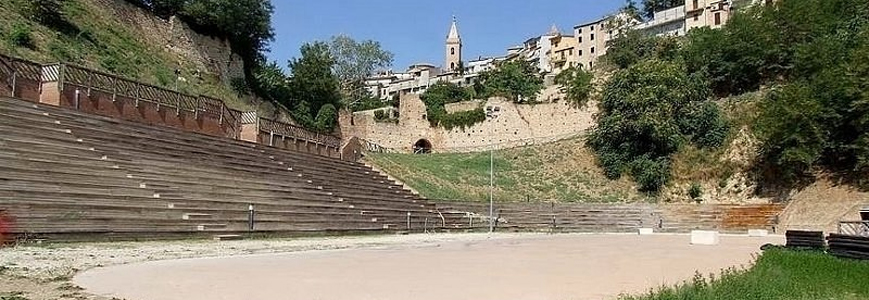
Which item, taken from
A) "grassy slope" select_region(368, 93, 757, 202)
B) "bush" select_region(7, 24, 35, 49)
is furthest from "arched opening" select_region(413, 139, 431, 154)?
"bush" select_region(7, 24, 35, 49)

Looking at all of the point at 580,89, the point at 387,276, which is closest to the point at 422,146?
the point at 580,89

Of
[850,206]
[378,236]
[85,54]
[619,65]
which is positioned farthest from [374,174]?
[619,65]

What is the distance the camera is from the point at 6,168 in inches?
A: 558

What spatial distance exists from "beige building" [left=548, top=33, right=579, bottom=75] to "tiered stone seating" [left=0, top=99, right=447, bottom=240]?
63890 millimetres

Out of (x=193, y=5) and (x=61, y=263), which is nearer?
(x=61, y=263)

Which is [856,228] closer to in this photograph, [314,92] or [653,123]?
[653,123]

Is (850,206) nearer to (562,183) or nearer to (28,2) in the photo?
(562,183)

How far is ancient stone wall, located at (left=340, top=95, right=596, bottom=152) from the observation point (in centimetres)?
5231

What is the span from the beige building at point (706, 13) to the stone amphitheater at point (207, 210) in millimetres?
47545

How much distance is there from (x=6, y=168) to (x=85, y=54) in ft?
68.3

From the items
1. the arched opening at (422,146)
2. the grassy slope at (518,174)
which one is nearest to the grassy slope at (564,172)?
the grassy slope at (518,174)

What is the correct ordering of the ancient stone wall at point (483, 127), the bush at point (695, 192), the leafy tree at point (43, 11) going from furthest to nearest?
the ancient stone wall at point (483, 127), the bush at point (695, 192), the leafy tree at point (43, 11)

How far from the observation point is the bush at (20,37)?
29203 millimetres

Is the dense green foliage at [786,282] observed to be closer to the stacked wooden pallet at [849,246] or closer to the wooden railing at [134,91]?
the stacked wooden pallet at [849,246]
